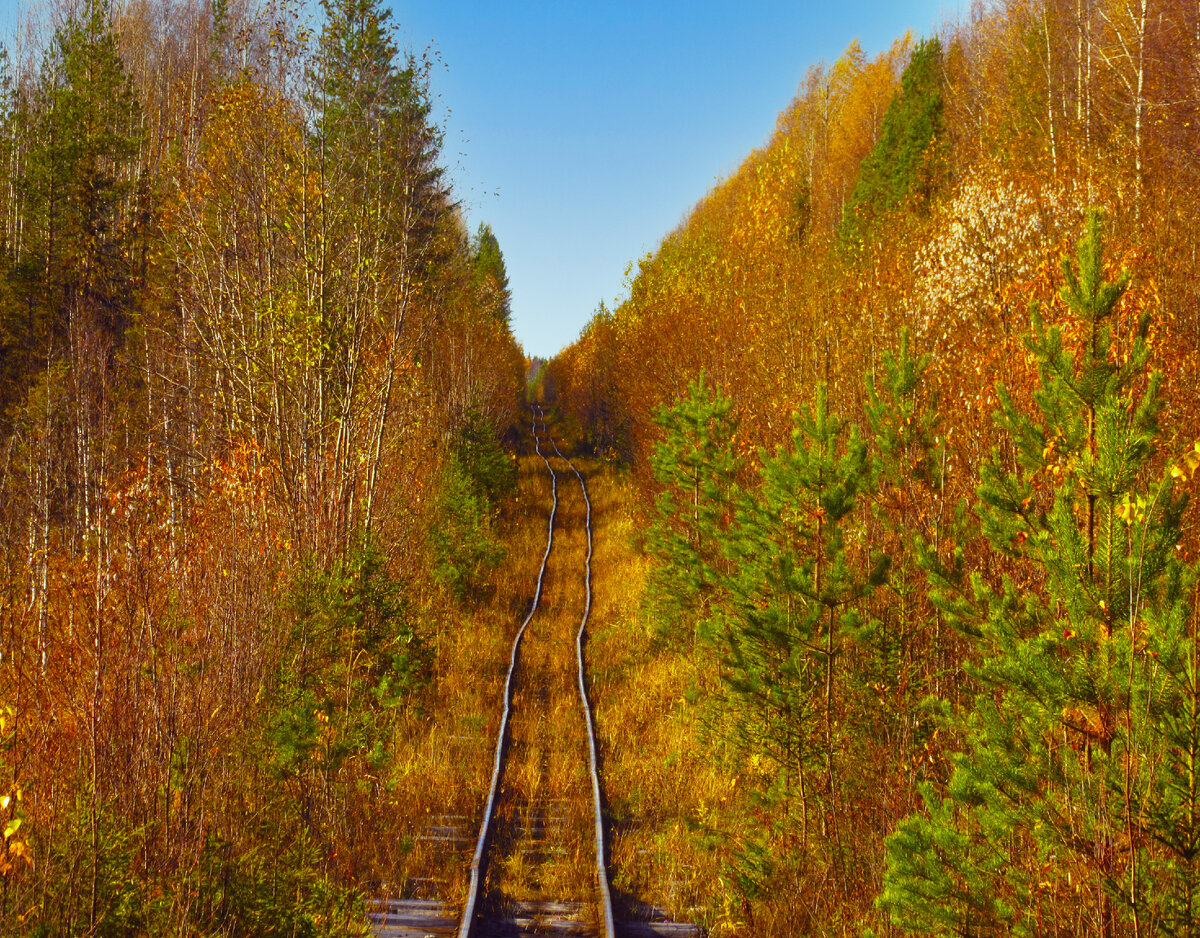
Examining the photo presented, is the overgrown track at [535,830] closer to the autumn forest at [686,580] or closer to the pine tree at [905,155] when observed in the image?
the autumn forest at [686,580]

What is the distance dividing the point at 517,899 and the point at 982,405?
22.5ft

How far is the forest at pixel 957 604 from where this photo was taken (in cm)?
326

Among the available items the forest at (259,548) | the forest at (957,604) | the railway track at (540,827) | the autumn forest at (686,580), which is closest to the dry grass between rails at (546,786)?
the railway track at (540,827)

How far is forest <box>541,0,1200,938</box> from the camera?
10.7 feet

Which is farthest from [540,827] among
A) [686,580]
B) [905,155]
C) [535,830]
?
[905,155]

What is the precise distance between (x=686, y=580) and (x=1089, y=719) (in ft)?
24.0

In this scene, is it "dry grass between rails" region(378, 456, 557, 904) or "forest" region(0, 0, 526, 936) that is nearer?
"forest" region(0, 0, 526, 936)

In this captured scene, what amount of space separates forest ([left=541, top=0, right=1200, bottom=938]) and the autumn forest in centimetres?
3

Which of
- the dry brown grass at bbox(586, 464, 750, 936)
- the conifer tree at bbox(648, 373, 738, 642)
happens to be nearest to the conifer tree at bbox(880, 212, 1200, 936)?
the dry brown grass at bbox(586, 464, 750, 936)

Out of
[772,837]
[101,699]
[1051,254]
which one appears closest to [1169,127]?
[1051,254]

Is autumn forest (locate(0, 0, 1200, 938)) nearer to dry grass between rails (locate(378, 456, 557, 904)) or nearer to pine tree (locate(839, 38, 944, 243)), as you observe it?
dry grass between rails (locate(378, 456, 557, 904))

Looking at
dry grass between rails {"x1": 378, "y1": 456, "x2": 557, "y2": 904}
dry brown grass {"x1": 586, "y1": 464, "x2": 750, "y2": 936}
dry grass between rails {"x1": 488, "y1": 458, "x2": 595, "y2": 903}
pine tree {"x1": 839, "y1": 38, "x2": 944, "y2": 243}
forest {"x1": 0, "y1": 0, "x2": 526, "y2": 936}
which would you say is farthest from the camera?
pine tree {"x1": 839, "y1": 38, "x2": 944, "y2": 243}

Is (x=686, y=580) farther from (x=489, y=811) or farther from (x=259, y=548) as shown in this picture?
(x=259, y=548)

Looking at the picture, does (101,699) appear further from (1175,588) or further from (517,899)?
(1175,588)
